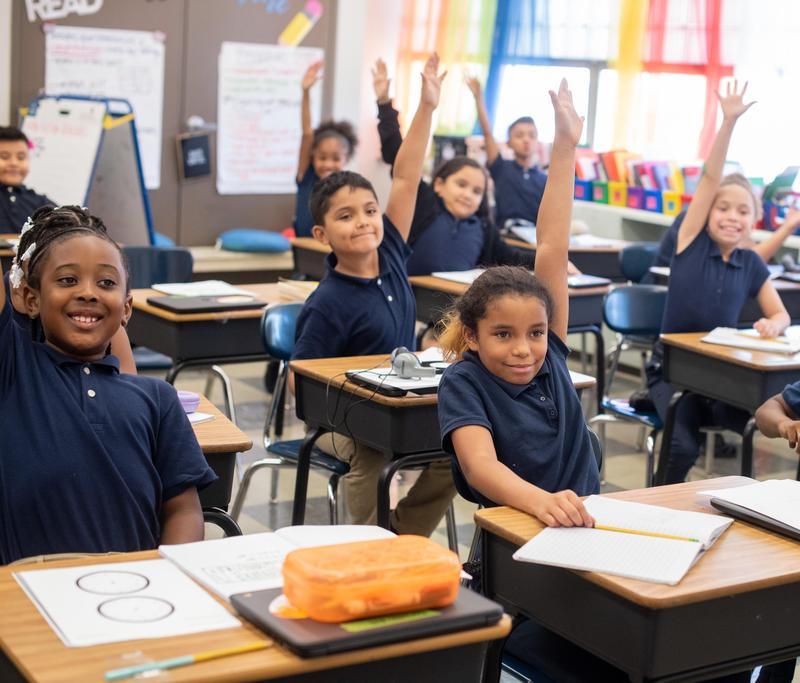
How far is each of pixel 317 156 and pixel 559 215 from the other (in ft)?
11.4

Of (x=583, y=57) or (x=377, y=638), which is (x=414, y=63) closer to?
(x=583, y=57)

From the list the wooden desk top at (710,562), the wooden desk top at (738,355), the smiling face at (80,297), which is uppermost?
the smiling face at (80,297)

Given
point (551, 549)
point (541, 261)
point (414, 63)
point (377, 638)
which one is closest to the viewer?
point (377, 638)

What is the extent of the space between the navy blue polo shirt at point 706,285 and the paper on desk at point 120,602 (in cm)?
296

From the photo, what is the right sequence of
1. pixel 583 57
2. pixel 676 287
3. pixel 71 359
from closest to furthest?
pixel 71 359 < pixel 676 287 < pixel 583 57

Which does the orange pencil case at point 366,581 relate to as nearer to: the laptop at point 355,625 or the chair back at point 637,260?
the laptop at point 355,625

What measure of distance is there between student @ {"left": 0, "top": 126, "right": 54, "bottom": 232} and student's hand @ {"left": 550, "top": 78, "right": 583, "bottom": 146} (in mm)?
3375

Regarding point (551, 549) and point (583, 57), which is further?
point (583, 57)

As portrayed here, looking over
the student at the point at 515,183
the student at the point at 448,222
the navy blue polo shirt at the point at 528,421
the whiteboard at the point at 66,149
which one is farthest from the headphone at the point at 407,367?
the student at the point at 515,183

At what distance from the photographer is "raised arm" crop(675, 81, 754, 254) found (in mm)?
3996

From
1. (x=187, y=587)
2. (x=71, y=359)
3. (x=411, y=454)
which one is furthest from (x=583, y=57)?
(x=187, y=587)

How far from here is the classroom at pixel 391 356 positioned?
1.39 m

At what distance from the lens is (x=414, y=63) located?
28.2 ft

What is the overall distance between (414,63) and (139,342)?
17.3 feet
